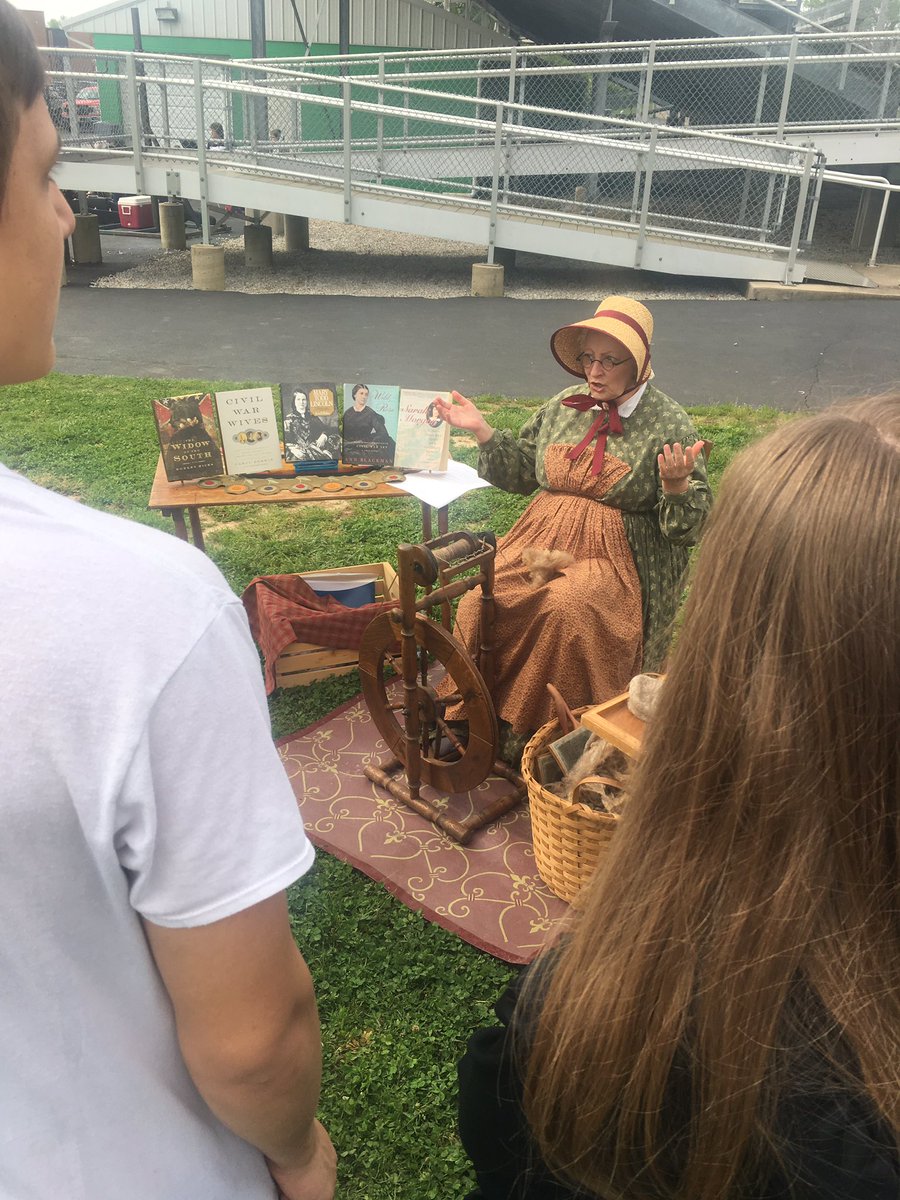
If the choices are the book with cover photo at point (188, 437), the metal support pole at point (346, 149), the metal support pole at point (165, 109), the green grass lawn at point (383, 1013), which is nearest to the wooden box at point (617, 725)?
the green grass lawn at point (383, 1013)

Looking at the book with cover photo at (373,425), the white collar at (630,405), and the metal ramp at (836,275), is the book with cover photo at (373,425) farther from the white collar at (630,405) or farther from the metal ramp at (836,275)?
the metal ramp at (836,275)

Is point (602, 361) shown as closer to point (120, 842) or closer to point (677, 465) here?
point (677, 465)

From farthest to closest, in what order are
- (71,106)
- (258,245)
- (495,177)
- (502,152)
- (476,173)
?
(258,245) → (476,173) → (71,106) → (502,152) → (495,177)

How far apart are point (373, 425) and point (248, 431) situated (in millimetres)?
522

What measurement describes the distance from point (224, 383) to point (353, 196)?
4.86 metres

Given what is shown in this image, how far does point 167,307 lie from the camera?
10.9m

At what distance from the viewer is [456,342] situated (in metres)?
9.41

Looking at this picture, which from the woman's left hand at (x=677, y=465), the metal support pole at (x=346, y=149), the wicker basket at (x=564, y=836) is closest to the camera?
the wicker basket at (x=564, y=836)

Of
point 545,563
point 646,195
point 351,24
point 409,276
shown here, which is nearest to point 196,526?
point 545,563

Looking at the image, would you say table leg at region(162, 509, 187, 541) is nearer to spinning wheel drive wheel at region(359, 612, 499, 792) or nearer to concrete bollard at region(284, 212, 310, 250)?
spinning wheel drive wheel at region(359, 612, 499, 792)

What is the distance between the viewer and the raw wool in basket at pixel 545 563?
3.19 m

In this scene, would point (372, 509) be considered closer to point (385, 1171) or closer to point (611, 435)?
point (611, 435)

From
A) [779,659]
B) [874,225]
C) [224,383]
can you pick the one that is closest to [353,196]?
[224,383]

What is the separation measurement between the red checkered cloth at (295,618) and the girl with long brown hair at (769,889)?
2770 mm
